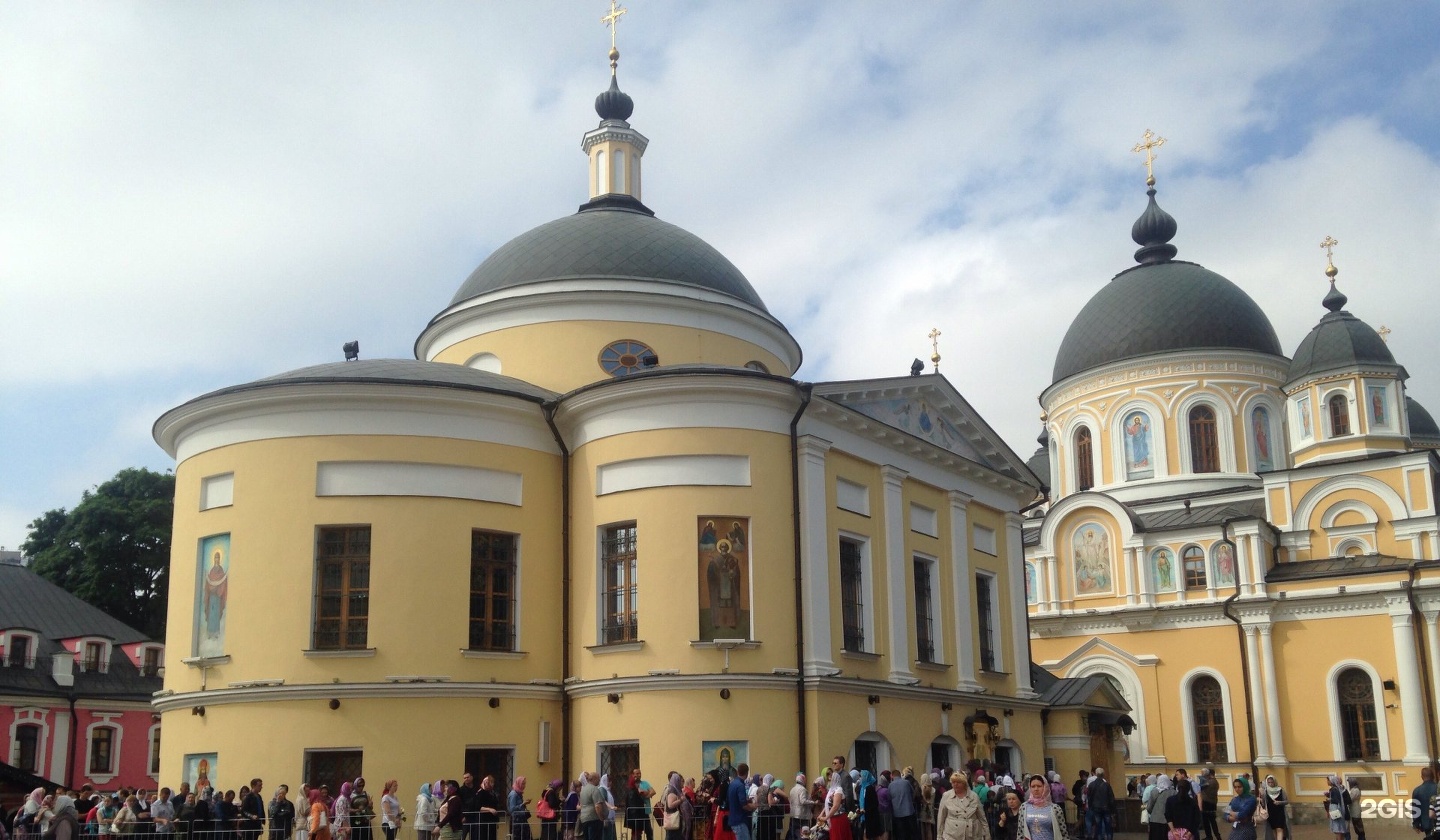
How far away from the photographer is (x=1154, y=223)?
49656 millimetres

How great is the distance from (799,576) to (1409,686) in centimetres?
2210

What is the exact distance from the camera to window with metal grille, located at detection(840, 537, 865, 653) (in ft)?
75.5

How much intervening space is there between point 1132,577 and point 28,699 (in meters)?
30.9

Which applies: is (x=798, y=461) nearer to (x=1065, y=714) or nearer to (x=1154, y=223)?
(x=1065, y=714)

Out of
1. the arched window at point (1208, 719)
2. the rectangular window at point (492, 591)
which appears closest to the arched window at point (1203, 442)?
the arched window at point (1208, 719)

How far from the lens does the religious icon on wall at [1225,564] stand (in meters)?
39.2

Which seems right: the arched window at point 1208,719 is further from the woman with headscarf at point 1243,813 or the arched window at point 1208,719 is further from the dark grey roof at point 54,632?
the dark grey roof at point 54,632

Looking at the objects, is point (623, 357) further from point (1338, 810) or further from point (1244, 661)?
point (1244, 661)

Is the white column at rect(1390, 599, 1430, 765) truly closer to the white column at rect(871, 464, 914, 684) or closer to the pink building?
the white column at rect(871, 464, 914, 684)

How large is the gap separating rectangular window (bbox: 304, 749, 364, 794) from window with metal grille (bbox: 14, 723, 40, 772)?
1698 cm

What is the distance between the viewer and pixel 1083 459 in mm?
47406

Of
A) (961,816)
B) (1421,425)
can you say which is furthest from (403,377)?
(1421,425)

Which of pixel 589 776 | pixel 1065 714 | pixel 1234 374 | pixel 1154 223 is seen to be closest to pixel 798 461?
pixel 589 776

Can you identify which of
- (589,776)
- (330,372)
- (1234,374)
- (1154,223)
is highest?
(1154,223)
